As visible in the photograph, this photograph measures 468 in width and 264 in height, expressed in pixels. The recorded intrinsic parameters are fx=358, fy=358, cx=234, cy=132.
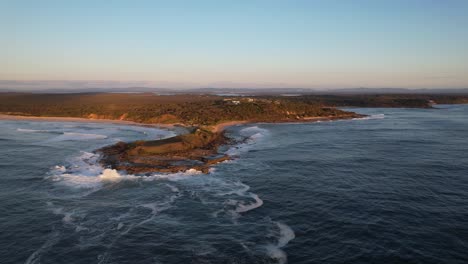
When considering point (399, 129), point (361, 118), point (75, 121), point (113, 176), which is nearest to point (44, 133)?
point (75, 121)

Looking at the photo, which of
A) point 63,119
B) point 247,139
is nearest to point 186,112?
point 63,119

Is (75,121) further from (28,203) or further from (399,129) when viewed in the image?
(399,129)

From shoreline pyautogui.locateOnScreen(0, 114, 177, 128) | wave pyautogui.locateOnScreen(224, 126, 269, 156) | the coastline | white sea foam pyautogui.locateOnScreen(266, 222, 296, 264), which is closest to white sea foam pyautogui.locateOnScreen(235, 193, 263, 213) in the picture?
white sea foam pyautogui.locateOnScreen(266, 222, 296, 264)

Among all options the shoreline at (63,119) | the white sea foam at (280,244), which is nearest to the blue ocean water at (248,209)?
the white sea foam at (280,244)

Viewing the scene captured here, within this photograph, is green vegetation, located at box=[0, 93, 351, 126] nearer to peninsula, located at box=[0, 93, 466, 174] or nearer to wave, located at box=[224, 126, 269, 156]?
peninsula, located at box=[0, 93, 466, 174]

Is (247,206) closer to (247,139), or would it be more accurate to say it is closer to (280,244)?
(280,244)

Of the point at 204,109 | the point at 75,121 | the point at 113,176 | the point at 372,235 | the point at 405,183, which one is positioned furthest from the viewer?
the point at 204,109

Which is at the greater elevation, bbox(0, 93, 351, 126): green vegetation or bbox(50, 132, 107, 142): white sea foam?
bbox(0, 93, 351, 126): green vegetation

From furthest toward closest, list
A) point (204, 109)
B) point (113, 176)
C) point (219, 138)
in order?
point (204, 109) → point (219, 138) → point (113, 176)
